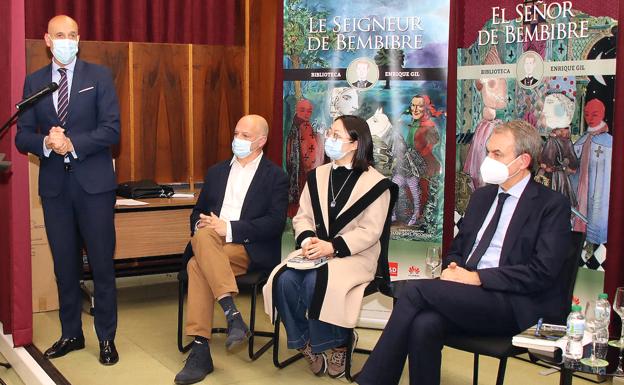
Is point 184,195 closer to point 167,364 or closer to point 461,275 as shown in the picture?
point 167,364

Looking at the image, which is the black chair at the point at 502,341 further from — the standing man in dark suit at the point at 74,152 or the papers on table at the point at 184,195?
the papers on table at the point at 184,195

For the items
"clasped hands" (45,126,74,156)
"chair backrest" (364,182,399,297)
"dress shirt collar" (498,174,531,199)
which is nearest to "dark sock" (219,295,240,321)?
"chair backrest" (364,182,399,297)

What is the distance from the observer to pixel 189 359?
3625mm

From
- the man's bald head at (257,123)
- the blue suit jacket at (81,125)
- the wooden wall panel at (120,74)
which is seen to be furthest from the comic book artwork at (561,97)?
the wooden wall panel at (120,74)

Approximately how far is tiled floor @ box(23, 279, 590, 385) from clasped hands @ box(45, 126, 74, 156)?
1.08 meters

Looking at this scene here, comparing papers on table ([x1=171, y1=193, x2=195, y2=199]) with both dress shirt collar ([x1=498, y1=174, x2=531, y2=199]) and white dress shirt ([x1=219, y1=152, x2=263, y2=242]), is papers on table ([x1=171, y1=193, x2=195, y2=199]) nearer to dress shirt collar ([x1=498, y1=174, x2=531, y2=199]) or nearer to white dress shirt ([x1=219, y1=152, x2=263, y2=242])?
white dress shirt ([x1=219, y1=152, x2=263, y2=242])

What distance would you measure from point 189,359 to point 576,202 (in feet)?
6.78

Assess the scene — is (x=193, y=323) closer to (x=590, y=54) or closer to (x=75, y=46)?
(x=75, y=46)

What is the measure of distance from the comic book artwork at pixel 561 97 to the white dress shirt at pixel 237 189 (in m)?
1.24

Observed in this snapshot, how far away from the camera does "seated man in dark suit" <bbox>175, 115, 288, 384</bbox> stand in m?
3.63

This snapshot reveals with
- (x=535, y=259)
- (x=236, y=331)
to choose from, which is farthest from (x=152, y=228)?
(x=535, y=259)

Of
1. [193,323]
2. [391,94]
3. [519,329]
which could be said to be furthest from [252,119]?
[519,329]

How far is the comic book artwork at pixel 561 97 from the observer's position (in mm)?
3635

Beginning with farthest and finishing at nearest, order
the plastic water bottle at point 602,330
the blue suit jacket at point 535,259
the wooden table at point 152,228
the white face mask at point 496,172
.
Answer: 1. the wooden table at point 152,228
2. the white face mask at point 496,172
3. the blue suit jacket at point 535,259
4. the plastic water bottle at point 602,330
